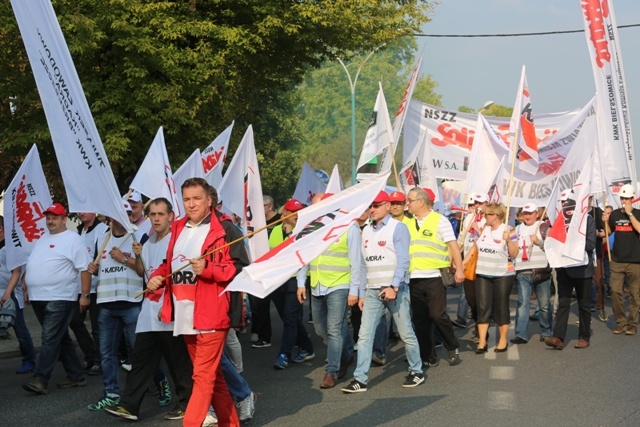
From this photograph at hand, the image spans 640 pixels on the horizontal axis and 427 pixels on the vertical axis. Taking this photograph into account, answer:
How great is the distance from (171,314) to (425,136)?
37.9ft

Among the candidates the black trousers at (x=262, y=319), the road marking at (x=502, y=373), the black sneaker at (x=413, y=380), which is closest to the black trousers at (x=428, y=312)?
the road marking at (x=502, y=373)

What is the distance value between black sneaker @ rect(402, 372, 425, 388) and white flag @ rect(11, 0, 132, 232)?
324 cm

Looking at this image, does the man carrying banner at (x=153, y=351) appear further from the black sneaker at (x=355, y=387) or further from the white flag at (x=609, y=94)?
the white flag at (x=609, y=94)

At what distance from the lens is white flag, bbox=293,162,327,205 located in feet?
57.0

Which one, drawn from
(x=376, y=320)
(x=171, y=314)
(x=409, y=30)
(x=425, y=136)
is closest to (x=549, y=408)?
(x=376, y=320)

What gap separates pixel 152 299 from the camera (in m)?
8.23

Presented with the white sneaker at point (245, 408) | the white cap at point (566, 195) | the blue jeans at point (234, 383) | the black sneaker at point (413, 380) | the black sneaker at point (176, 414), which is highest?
the white cap at point (566, 195)

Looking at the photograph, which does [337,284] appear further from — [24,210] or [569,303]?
[569,303]

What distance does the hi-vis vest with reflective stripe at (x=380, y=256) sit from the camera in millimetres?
9844

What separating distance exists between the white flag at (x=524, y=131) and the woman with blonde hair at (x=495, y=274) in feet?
4.94

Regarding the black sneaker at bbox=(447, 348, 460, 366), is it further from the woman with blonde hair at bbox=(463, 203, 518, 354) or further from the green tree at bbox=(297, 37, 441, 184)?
the green tree at bbox=(297, 37, 441, 184)

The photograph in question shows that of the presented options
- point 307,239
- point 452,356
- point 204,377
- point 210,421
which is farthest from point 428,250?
point 204,377

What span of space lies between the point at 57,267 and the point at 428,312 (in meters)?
3.80

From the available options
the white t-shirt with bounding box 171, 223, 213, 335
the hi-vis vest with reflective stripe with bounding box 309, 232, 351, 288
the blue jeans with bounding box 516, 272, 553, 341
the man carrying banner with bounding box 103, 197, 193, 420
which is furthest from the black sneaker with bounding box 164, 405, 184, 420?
the blue jeans with bounding box 516, 272, 553, 341
